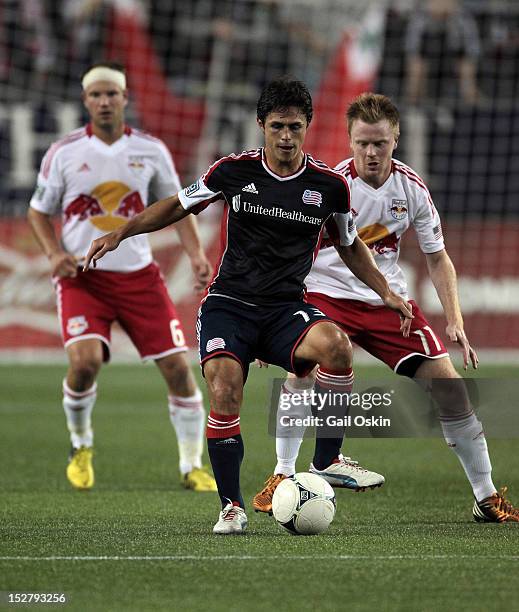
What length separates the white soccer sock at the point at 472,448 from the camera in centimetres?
671

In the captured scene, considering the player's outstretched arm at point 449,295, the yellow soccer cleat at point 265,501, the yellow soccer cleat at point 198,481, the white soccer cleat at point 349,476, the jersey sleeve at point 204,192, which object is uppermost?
the jersey sleeve at point 204,192

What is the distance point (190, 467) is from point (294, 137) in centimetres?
300

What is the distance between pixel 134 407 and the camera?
44.5 feet

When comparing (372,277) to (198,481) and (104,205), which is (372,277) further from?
(104,205)

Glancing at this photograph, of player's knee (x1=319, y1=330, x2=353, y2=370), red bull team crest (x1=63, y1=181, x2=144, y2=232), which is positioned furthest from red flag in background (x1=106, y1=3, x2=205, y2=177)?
player's knee (x1=319, y1=330, x2=353, y2=370)

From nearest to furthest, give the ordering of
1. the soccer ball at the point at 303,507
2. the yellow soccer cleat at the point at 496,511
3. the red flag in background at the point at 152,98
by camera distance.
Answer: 1. the soccer ball at the point at 303,507
2. the yellow soccer cleat at the point at 496,511
3. the red flag in background at the point at 152,98

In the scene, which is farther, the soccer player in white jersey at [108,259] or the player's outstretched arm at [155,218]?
the soccer player in white jersey at [108,259]

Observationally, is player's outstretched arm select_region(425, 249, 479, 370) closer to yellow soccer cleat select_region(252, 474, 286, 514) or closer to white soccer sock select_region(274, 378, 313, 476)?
white soccer sock select_region(274, 378, 313, 476)

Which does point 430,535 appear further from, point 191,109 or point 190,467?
point 191,109

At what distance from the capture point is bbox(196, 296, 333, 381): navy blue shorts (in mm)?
6133

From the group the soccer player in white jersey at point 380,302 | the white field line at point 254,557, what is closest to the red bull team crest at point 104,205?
the soccer player in white jersey at point 380,302

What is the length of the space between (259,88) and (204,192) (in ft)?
44.5

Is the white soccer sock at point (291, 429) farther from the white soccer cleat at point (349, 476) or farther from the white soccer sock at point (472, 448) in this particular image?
the white soccer sock at point (472, 448)

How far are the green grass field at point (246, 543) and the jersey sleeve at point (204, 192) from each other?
1532 millimetres
